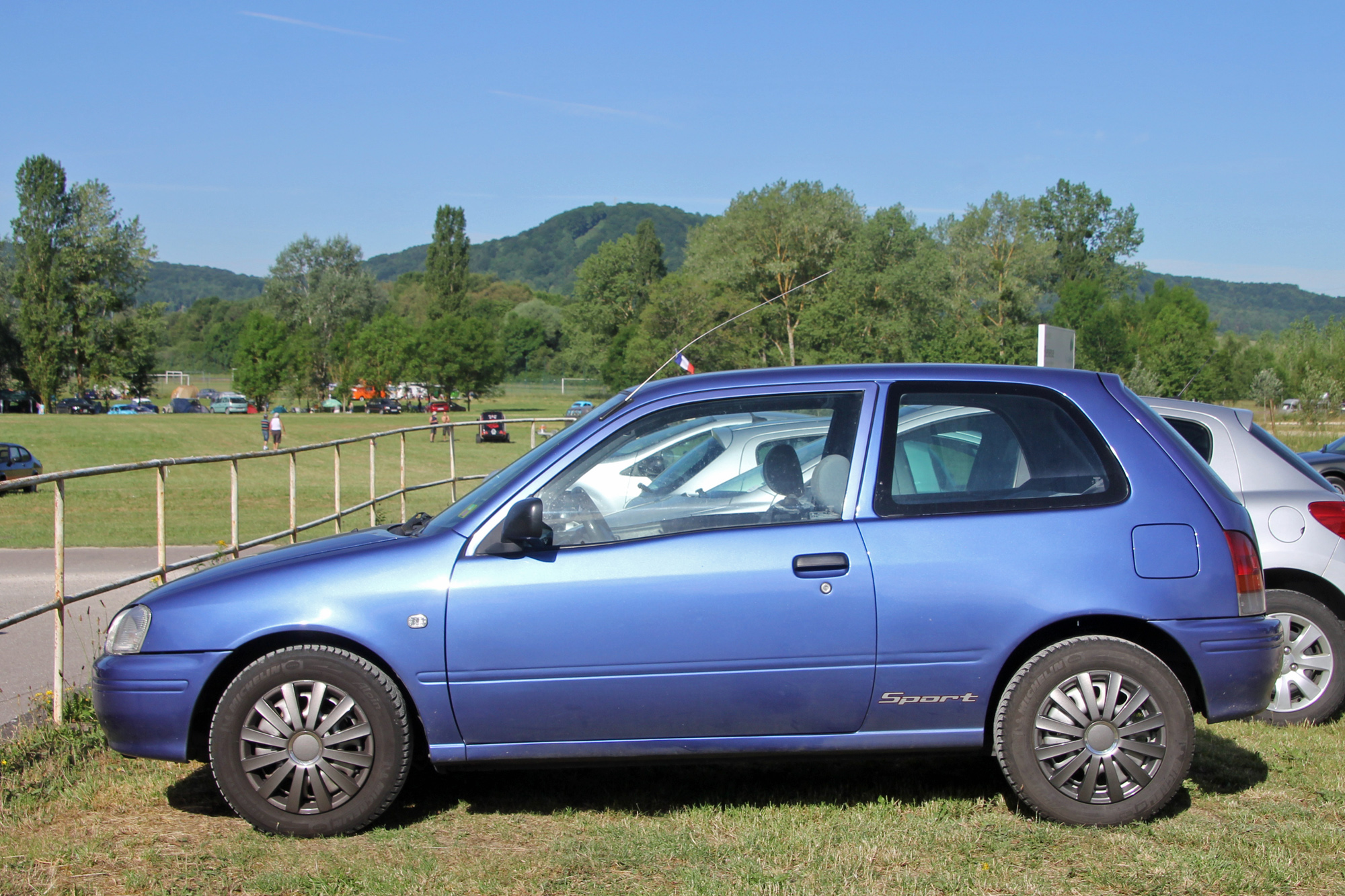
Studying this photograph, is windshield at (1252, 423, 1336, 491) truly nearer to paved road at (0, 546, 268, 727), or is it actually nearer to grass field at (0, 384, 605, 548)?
paved road at (0, 546, 268, 727)

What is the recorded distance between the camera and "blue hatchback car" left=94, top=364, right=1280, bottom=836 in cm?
404

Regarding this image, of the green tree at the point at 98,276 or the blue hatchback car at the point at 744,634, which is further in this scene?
the green tree at the point at 98,276

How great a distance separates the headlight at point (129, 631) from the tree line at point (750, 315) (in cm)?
5645

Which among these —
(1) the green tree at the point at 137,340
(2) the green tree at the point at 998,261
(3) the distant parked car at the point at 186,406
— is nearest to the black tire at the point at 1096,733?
(2) the green tree at the point at 998,261

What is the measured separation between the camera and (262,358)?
88375mm

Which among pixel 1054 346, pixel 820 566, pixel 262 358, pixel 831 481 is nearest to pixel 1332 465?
pixel 1054 346

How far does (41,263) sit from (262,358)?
1800 cm

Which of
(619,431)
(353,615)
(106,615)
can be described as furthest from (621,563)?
(106,615)

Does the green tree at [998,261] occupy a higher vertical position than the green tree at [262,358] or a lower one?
higher

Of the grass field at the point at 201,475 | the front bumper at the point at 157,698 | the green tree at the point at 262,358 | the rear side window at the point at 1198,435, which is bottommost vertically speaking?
the grass field at the point at 201,475

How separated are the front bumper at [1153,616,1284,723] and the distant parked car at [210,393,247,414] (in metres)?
94.5

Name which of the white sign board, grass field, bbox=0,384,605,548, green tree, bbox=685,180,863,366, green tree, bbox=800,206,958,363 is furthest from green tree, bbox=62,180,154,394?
the white sign board

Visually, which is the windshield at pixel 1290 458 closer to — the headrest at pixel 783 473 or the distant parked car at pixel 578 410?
the headrest at pixel 783 473

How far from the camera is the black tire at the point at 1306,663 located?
5.83 meters
